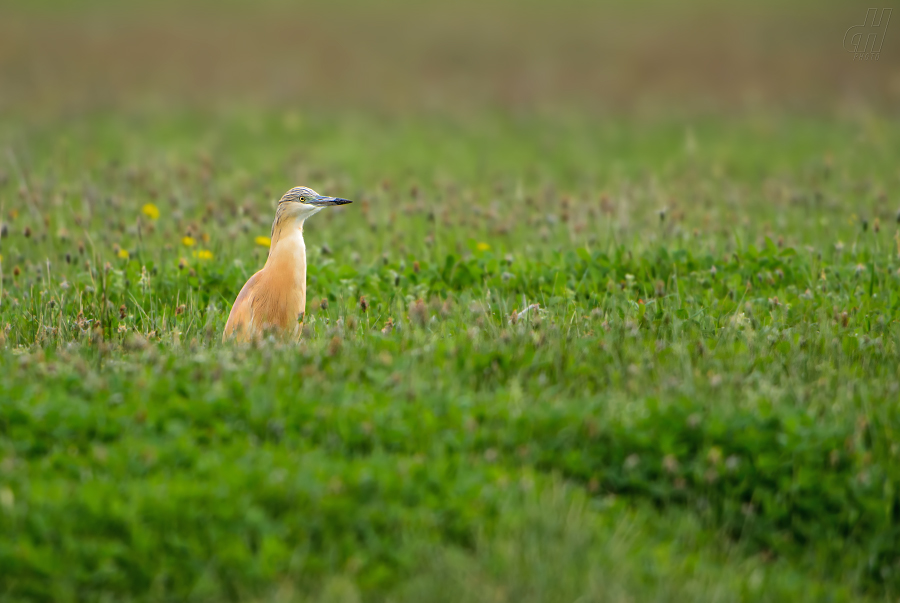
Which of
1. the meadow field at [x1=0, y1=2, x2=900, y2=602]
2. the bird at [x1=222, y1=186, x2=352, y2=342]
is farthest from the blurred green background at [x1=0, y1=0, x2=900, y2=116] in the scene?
the bird at [x1=222, y1=186, x2=352, y2=342]

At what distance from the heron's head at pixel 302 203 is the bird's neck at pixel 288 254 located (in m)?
0.07

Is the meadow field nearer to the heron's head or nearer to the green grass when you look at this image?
the green grass

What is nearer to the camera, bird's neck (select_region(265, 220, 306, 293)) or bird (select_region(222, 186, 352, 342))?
bird (select_region(222, 186, 352, 342))

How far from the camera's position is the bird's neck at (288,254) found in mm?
5879

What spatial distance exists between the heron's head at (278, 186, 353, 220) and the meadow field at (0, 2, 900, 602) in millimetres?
749

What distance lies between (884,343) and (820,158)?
888cm

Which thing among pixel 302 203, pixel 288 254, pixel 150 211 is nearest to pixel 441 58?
pixel 150 211

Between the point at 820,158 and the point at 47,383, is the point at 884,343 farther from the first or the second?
the point at 820,158

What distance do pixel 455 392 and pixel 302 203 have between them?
2.17 m

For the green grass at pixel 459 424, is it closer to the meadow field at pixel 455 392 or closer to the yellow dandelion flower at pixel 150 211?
the meadow field at pixel 455 392

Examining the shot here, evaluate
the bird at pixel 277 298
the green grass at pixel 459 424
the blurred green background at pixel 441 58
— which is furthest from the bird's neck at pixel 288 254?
the blurred green background at pixel 441 58

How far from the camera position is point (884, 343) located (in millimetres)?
5664

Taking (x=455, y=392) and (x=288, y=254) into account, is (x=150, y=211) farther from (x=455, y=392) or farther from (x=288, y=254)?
(x=455, y=392)

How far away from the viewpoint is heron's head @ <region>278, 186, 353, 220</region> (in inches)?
241
